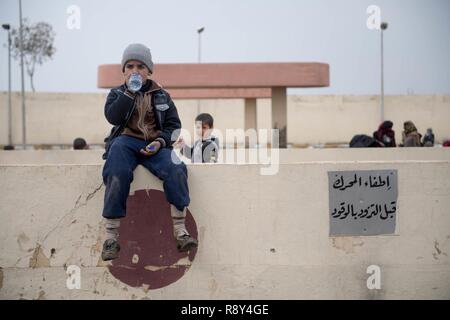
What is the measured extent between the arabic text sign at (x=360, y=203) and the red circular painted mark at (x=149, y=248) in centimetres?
89

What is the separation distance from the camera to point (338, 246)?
4.01m

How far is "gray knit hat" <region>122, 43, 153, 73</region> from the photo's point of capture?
3.79 meters

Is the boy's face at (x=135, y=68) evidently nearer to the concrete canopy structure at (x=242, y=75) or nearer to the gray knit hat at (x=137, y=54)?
the gray knit hat at (x=137, y=54)

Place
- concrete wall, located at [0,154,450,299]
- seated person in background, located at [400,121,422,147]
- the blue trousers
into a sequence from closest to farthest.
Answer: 1. the blue trousers
2. concrete wall, located at [0,154,450,299]
3. seated person in background, located at [400,121,422,147]

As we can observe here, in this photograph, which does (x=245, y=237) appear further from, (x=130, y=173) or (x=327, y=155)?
(x=327, y=155)

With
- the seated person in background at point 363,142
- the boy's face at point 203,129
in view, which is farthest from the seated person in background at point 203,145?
the seated person in background at point 363,142

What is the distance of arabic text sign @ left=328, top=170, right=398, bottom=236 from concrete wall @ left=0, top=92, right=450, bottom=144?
35.8 meters

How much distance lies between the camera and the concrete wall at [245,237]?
→ 3.92 meters

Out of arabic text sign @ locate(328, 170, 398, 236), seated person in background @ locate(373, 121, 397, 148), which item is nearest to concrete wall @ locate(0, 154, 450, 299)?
arabic text sign @ locate(328, 170, 398, 236)

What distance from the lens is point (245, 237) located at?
3.98 m

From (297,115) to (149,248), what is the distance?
36.9m

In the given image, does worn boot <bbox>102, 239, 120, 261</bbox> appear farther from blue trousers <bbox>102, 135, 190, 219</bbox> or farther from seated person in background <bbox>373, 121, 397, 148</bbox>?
seated person in background <bbox>373, 121, 397, 148</bbox>

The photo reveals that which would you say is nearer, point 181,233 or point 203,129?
point 181,233

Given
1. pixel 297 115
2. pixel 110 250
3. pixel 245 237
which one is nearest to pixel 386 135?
pixel 245 237
